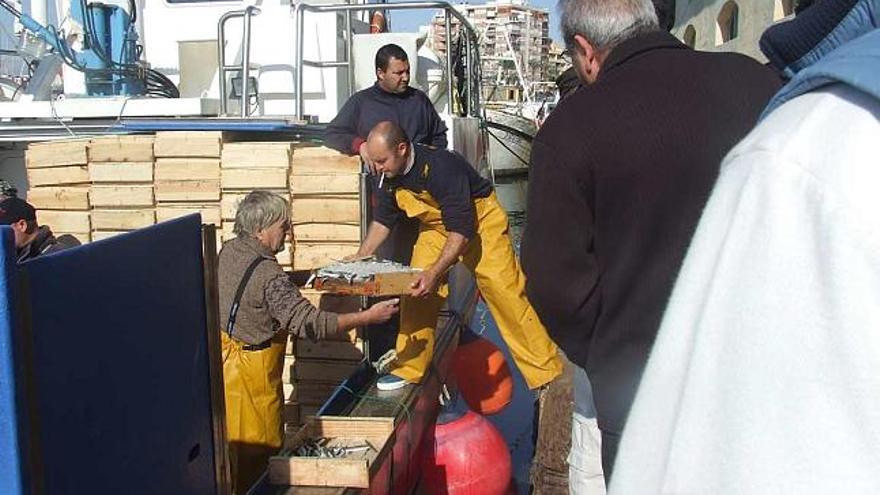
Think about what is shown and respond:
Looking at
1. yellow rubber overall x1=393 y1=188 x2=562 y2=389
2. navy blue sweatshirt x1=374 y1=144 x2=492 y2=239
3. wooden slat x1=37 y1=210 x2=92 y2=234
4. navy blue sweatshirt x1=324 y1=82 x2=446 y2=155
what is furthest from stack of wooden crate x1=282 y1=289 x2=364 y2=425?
wooden slat x1=37 y1=210 x2=92 y2=234

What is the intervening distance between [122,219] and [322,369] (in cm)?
176

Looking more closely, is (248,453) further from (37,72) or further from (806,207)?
(37,72)

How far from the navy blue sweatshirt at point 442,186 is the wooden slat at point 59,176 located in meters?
2.27

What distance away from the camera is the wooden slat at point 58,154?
5855 mm

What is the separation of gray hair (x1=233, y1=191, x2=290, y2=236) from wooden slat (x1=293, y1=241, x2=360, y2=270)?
1.12 m

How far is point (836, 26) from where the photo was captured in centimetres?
97

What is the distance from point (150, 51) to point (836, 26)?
32.8 feet

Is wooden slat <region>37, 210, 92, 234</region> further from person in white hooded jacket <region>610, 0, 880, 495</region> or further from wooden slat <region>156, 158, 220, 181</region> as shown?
person in white hooded jacket <region>610, 0, 880, 495</region>

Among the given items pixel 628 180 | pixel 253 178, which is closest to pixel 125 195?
pixel 253 178

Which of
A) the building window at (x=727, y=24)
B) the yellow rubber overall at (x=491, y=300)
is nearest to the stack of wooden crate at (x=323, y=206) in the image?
the yellow rubber overall at (x=491, y=300)

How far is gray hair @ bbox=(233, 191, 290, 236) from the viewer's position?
4.20m

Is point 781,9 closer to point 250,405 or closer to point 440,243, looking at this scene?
point 440,243

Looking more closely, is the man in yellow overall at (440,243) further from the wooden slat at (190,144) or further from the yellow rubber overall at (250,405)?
the wooden slat at (190,144)

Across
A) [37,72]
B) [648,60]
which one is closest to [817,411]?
[648,60]
